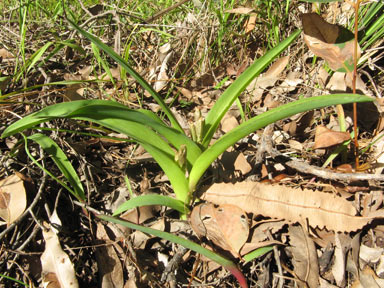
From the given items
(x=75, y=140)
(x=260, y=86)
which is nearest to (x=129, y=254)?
(x=75, y=140)

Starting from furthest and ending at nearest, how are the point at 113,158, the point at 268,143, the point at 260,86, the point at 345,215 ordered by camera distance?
the point at 260,86 → the point at 113,158 → the point at 268,143 → the point at 345,215

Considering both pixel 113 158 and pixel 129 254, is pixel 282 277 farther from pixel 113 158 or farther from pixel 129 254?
pixel 113 158

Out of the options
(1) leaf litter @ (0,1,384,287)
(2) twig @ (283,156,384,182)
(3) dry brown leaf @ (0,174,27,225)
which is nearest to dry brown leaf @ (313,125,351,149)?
(1) leaf litter @ (0,1,384,287)

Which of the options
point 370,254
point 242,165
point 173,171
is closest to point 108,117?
point 173,171

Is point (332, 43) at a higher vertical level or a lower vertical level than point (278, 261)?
higher

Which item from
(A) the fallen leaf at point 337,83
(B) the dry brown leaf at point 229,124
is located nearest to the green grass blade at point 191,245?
(B) the dry brown leaf at point 229,124

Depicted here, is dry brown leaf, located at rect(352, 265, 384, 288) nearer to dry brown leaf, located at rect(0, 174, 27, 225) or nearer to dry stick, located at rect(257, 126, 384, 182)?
dry stick, located at rect(257, 126, 384, 182)

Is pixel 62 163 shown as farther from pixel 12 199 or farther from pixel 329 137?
pixel 329 137
